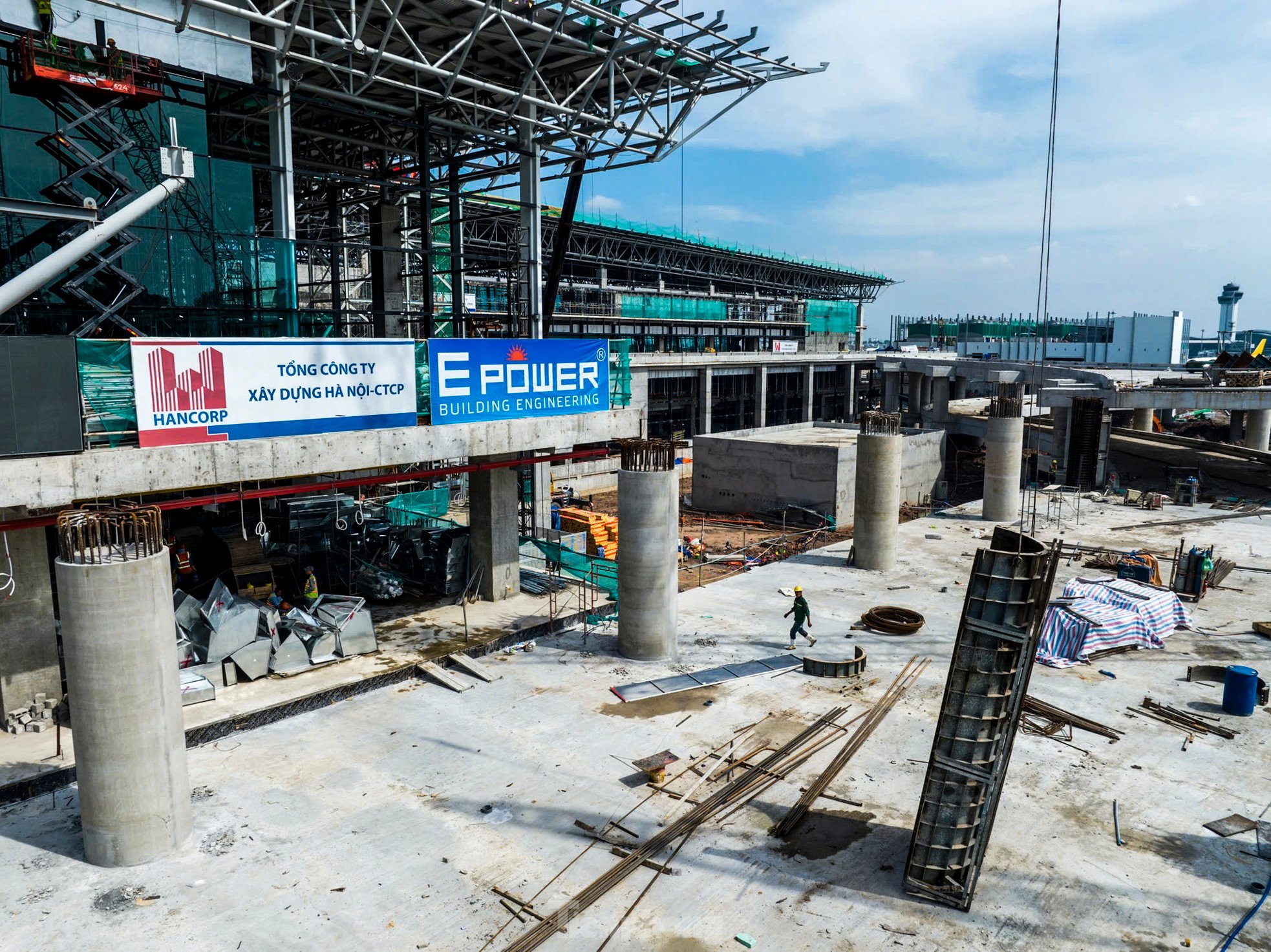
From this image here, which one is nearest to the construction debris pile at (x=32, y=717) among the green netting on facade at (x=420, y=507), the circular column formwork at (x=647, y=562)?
the circular column formwork at (x=647, y=562)

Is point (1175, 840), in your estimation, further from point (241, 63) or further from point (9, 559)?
point (241, 63)

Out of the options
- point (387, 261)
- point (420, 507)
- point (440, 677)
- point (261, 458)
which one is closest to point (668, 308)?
point (387, 261)

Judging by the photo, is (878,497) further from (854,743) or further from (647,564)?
(854,743)

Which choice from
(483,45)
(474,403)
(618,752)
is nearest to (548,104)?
(483,45)

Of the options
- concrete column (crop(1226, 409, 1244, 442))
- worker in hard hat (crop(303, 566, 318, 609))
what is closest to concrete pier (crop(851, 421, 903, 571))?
worker in hard hat (crop(303, 566, 318, 609))

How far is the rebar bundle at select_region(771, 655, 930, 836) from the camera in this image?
12047mm

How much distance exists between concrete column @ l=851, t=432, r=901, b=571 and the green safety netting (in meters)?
70.9

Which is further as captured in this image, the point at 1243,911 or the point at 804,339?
the point at 804,339

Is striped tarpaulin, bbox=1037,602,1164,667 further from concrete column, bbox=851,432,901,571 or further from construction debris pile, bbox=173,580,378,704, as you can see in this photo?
construction debris pile, bbox=173,580,378,704

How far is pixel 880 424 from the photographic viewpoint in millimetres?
26766

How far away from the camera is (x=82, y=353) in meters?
12.7

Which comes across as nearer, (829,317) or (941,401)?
(941,401)

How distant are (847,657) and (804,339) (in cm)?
7223

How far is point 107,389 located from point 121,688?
505cm
